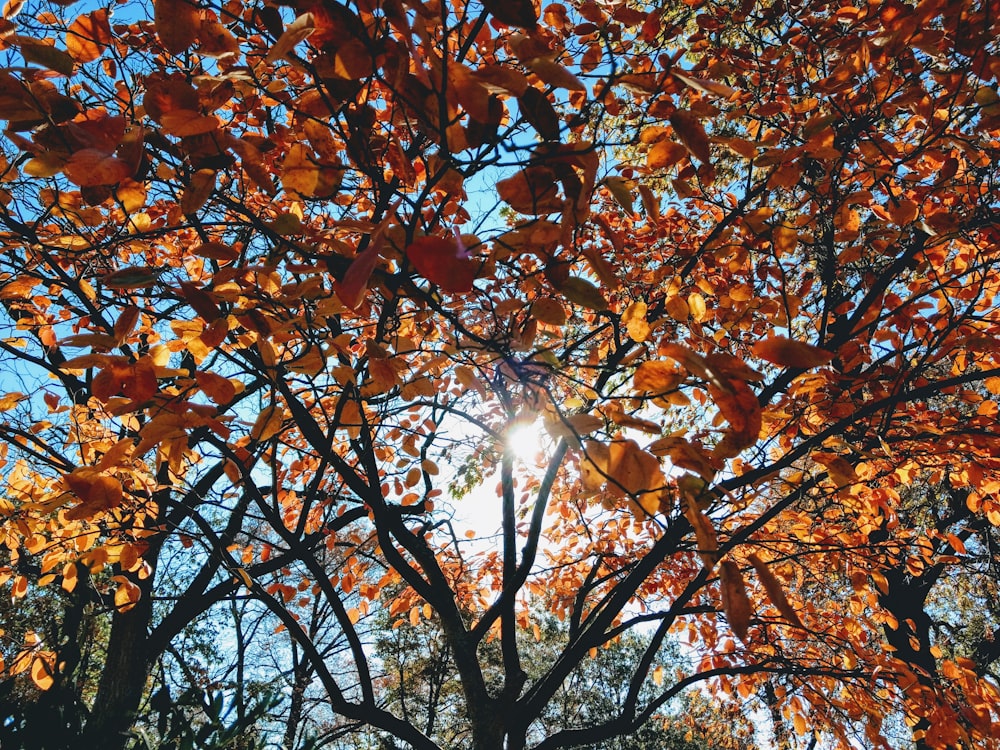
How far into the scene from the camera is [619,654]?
17.8 metres

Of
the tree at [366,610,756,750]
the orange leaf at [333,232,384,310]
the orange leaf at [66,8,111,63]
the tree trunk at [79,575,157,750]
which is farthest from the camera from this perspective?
the tree at [366,610,756,750]

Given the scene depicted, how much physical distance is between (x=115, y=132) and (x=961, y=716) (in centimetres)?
491

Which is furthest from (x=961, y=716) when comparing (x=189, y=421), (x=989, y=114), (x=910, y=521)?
(x=910, y=521)

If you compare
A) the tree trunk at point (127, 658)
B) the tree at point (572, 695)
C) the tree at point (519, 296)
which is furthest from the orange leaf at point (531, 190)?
the tree at point (572, 695)

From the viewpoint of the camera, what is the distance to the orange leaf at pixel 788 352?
2.87ft

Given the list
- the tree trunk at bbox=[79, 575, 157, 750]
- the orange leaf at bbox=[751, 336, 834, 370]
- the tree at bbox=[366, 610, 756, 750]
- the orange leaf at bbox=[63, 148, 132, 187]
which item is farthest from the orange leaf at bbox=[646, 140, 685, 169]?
the tree at bbox=[366, 610, 756, 750]

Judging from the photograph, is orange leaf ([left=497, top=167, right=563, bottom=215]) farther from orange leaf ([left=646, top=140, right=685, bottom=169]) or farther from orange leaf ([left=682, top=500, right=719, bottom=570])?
orange leaf ([left=682, top=500, right=719, bottom=570])

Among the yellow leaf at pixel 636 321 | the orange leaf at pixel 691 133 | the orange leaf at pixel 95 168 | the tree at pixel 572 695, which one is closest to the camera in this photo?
the orange leaf at pixel 95 168

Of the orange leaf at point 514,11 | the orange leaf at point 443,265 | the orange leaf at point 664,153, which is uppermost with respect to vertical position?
the orange leaf at point 664,153

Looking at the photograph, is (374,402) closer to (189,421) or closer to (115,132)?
(189,421)

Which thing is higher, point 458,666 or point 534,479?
point 534,479

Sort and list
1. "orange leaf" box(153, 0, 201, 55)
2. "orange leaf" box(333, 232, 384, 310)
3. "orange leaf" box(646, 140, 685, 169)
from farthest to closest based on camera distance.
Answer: "orange leaf" box(646, 140, 685, 169) < "orange leaf" box(153, 0, 201, 55) < "orange leaf" box(333, 232, 384, 310)

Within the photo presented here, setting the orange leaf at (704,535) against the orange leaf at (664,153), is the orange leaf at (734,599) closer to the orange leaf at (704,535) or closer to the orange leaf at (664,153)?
the orange leaf at (704,535)

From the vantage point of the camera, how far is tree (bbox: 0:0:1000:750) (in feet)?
3.63
